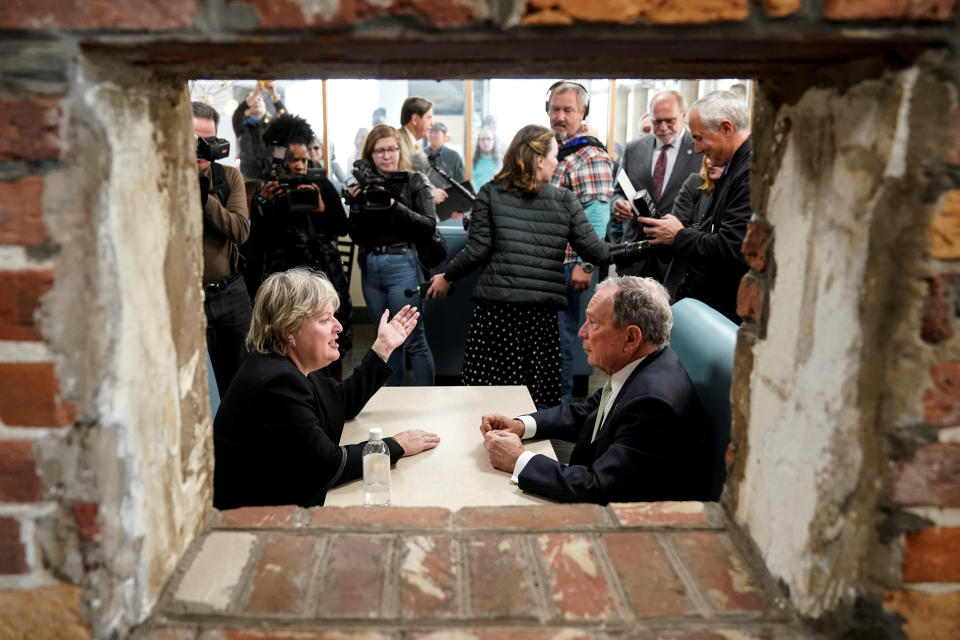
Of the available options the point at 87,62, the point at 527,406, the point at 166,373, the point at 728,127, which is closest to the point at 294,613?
the point at 166,373

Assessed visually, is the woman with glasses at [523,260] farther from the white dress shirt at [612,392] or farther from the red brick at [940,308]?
the red brick at [940,308]

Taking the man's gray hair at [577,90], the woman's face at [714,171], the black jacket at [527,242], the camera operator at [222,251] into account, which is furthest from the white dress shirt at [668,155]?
the camera operator at [222,251]

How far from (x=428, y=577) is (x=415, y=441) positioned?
104 centimetres

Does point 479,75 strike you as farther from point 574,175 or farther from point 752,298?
point 574,175

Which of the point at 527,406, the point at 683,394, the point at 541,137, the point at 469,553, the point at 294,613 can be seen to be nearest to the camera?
the point at 294,613

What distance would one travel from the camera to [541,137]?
10.0 feet

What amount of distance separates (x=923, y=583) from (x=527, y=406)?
160cm

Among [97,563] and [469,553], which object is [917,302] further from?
[97,563]

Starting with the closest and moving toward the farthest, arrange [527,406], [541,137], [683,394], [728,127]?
[683,394]
[527,406]
[728,127]
[541,137]

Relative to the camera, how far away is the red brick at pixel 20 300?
2.28 feet

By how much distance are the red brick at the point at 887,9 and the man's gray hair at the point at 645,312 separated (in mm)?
1393

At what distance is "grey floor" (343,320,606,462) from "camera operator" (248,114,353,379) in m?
1.19

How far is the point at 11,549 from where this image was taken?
2.48ft

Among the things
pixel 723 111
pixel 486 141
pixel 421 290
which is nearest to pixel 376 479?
pixel 723 111
